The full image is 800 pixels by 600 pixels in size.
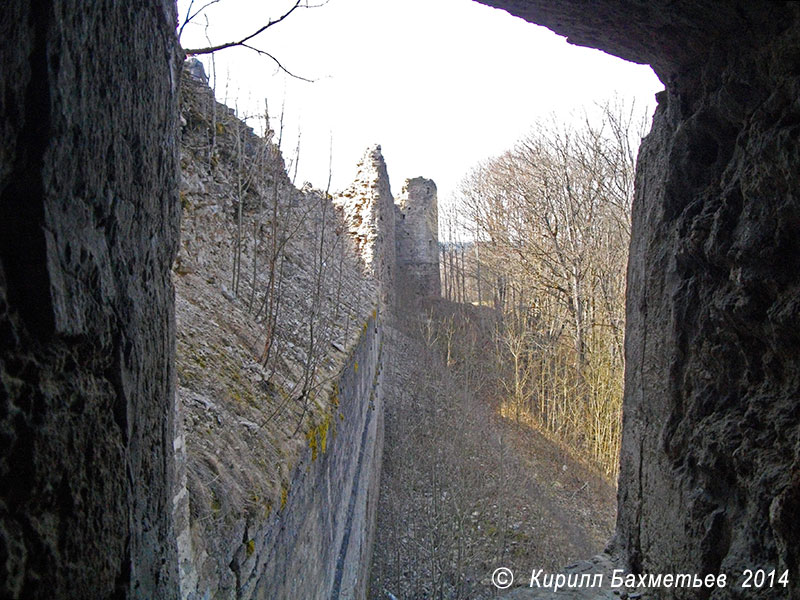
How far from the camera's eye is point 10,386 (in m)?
0.75

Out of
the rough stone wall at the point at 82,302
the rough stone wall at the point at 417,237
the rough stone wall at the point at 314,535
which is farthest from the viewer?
the rough stone wall at the point at 417,237

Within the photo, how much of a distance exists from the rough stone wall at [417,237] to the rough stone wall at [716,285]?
16.6 m

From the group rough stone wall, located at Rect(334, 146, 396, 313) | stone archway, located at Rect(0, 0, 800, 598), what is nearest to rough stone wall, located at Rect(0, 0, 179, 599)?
stone archway, located at Rect(0, 0, 800, 598)

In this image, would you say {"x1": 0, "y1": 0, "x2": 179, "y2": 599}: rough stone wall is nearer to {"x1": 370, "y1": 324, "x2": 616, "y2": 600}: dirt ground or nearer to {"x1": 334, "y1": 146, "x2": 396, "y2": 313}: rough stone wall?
{"x1": 370, "y1": 324, "x2": 616, "y2": 600}: dirt ground

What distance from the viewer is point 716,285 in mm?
1797

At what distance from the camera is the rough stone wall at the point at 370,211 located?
11.9m

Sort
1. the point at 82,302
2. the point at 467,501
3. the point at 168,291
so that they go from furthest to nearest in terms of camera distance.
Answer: the point at 467,501 → the point at 168,291 → the point at 82,302

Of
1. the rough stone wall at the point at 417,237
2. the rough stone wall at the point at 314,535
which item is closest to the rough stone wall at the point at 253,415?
the rough stone wall at the point at 314,535

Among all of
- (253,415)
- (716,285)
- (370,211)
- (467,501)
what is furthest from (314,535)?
(370,211)

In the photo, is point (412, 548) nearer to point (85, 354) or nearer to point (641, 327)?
point (641, 327)

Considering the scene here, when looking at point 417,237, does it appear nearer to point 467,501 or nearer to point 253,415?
point 467,501

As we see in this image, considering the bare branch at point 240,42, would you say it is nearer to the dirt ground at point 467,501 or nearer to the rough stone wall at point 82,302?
the rough stone wall at point 82,302

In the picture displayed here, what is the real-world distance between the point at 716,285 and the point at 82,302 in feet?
5.86

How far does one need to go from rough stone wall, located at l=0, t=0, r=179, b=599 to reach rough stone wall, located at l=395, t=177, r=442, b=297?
1755 cm
